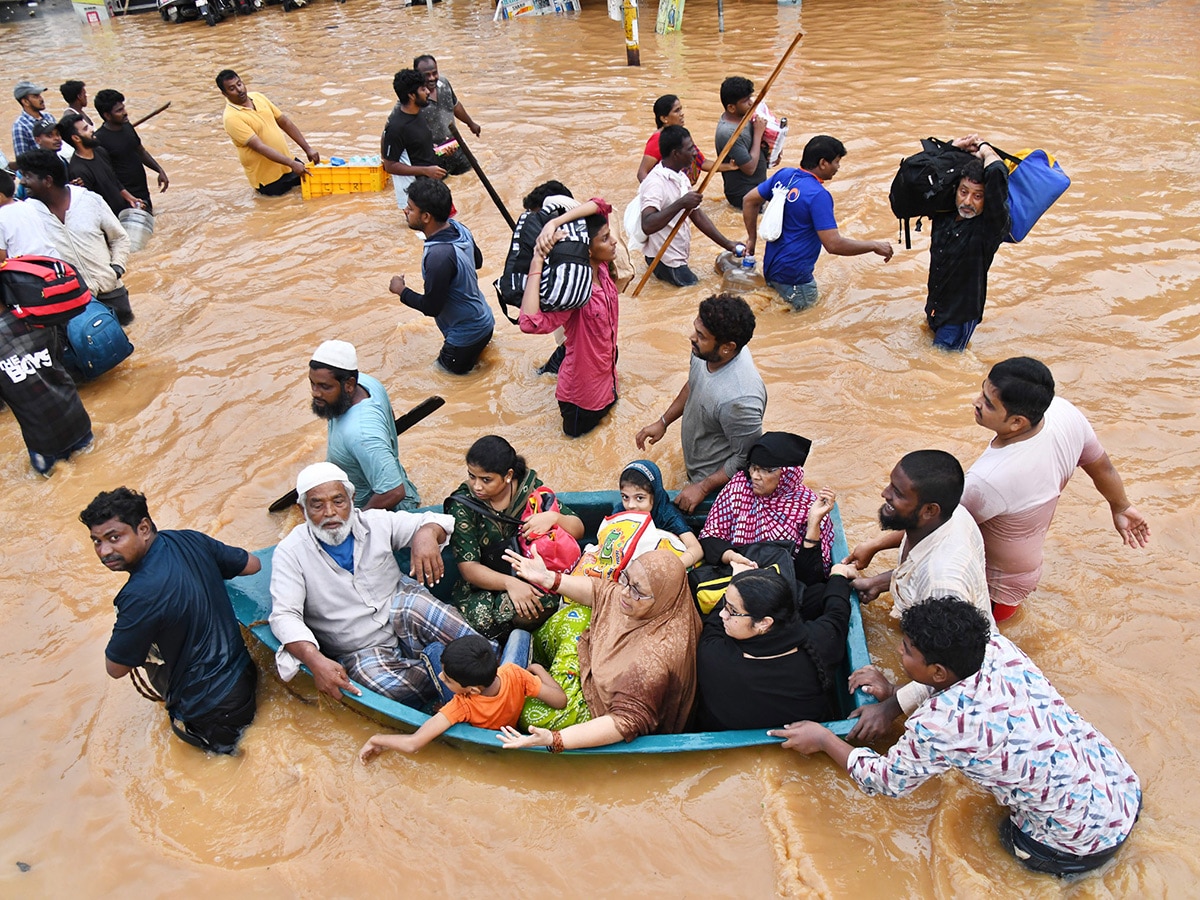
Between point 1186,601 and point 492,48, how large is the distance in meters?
14.8

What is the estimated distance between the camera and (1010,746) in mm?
2773

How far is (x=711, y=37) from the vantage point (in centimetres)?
1481

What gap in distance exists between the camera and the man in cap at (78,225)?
21.7ft

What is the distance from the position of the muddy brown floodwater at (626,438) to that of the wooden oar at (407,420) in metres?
0.16

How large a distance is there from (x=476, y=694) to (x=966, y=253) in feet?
14.8

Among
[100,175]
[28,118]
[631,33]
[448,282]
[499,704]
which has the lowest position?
[499,704]

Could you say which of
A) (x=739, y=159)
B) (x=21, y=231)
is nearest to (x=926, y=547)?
(x=739, y=159)

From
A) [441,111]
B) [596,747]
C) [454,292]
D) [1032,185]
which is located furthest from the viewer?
[441,111]

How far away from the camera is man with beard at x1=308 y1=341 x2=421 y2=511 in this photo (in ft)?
14.0

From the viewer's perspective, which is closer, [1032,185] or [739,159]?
[1032,185]

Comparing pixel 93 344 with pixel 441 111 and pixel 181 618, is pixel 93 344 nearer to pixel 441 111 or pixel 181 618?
pixel 181 618

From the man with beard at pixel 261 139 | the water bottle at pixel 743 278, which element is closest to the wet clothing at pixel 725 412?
the water bottle at pixel 743 278

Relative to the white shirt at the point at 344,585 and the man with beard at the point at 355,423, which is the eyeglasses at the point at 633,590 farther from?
the man with beard at the point at 355,423

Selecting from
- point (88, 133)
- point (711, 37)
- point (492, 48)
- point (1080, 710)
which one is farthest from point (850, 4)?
point (1080, 710)
